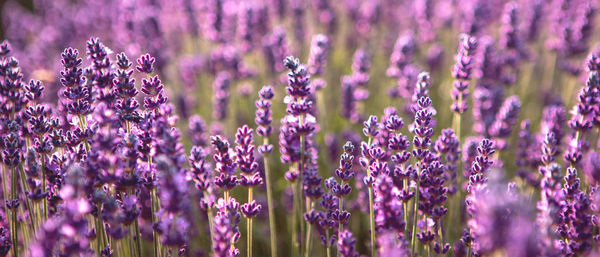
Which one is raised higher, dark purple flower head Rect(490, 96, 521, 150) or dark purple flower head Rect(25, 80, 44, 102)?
dark purple flower head Rect(25, 80, 44, 102)

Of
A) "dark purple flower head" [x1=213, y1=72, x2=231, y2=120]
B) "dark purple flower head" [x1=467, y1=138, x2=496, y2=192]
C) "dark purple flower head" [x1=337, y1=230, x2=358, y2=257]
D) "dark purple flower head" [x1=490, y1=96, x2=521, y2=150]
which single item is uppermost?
"dark purple flower head" [x1=213, y1=72, x2=231, y2=120]

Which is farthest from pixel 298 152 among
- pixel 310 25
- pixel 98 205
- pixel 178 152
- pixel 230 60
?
pixel 310 25

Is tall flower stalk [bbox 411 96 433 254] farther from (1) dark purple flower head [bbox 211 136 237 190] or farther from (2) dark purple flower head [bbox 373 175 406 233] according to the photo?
(1) dark purple flower head [bbox 211 136 237 190]

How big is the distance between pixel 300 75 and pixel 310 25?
4.45m

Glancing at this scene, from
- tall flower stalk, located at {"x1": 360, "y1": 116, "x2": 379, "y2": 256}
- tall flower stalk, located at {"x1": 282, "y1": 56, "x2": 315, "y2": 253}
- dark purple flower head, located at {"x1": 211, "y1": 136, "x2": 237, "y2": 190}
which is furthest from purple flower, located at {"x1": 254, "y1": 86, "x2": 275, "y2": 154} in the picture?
tall flower stalk, located at {"x1": 360, "y1": 116, "x2": 379, "y2": 256}

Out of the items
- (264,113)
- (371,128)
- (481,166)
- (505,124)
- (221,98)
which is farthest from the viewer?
(221,98)

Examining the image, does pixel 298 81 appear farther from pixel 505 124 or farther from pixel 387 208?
pixel 505 124

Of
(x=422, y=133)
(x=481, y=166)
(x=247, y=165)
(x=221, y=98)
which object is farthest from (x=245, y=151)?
(x=221, y=98)

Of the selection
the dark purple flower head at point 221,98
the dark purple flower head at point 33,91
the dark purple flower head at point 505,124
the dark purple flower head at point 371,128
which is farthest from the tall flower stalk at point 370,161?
the dark purple flower head at point 221,98

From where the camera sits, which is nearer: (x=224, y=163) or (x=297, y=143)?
(x=224, y=163)

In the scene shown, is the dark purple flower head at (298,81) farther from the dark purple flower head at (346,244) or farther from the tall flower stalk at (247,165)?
the dark purple flower head at (346,244)

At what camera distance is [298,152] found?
239cm

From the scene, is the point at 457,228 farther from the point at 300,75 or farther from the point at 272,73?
the point at 272,73

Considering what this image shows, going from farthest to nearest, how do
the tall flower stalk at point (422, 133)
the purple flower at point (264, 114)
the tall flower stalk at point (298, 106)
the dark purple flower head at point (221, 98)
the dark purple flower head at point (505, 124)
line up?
the dark purple flower head at point (221, 98), the dark purple flower head at point (505, 124), the purple flower at point (264, 114), the tall flower stalk at point (298, 106), the tall flower stalk at point (422, 133)
